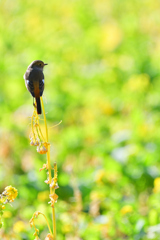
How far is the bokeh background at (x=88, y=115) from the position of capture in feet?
6.23

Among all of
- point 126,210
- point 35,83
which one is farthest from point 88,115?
point 35,83

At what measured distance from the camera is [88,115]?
347 centimetres

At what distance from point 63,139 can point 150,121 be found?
2.22 feet

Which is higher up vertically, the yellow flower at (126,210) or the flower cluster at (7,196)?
the yellow flower at (126,210)

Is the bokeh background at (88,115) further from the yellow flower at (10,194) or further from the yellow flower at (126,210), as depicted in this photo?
the yellow flower at (10,194)

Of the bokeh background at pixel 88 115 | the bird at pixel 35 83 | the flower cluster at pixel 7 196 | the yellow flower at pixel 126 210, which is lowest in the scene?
the flower cluster at pixel 7 196

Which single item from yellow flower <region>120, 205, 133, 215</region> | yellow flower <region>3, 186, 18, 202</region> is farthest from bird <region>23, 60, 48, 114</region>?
yellow flower <region>120, 205, 133, 215</region>

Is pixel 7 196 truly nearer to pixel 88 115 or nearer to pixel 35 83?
pixel 35 83

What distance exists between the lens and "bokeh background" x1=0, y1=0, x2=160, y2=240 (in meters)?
1.90

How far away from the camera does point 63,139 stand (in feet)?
9.69

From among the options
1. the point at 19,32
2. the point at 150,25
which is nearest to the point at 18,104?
the point at 19,32

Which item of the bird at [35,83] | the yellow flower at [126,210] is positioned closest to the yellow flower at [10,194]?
the bird at [35,83]

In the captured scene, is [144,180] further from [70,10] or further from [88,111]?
[70,10]

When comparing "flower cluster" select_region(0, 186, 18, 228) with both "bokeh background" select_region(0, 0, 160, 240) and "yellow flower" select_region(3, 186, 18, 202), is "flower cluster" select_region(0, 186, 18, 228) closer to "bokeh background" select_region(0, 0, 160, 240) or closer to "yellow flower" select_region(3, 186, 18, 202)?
"yellow flower" select_region(3, 186, 18, 202)
